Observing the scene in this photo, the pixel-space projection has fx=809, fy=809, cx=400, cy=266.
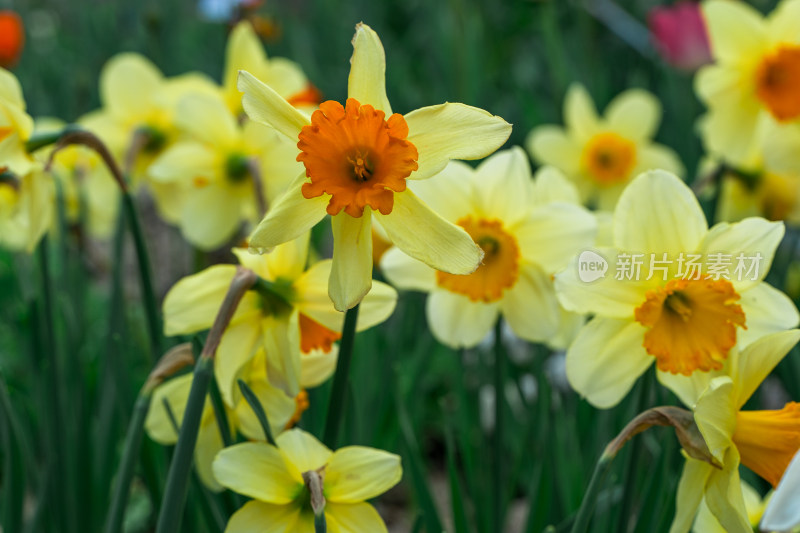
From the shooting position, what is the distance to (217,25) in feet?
15.9

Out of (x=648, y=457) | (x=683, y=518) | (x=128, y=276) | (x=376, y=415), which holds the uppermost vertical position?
(x=683, y=518)

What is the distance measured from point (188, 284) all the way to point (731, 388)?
612 millimetres

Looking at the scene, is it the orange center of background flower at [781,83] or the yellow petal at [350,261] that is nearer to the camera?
the yellow petal at [350,261]

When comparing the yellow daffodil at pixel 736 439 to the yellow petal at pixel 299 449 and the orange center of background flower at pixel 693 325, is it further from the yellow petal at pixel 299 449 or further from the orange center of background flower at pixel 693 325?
the yellow petal at pixel 299 449

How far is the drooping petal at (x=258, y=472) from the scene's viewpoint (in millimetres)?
851

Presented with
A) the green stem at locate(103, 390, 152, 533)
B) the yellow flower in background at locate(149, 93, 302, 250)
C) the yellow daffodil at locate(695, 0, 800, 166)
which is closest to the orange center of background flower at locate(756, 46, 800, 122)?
the yellow daffodil at locate(695, 0, 800, 166)

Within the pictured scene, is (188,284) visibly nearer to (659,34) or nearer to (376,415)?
(376,415)

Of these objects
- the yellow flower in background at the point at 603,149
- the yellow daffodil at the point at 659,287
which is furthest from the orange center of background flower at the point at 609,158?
the yellow daffodil at the point at 659,287

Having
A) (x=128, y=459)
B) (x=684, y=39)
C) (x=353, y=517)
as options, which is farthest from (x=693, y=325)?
(x=684, y=39)

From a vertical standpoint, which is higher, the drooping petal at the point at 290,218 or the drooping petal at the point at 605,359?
the drooping petal at the point at 290,218

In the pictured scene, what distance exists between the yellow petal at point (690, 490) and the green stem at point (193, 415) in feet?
1.65

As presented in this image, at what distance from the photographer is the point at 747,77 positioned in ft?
6.73

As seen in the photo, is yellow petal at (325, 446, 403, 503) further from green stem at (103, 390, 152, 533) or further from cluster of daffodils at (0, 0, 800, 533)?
green stem at (103, 390, 152, 533)

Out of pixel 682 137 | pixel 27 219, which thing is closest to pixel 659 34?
pixel 682 137
